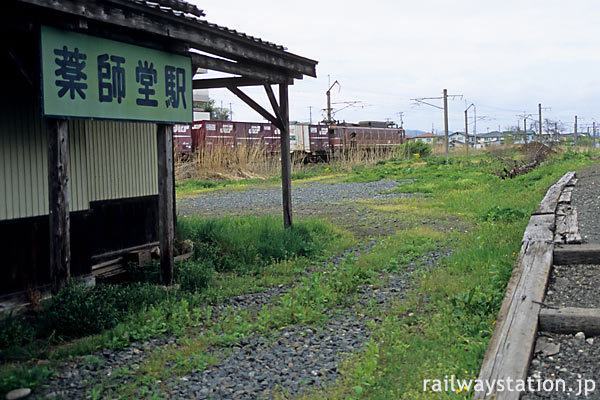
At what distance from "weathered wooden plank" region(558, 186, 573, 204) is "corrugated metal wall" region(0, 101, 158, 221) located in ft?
21.0

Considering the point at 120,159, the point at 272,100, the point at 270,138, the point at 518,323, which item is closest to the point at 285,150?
the point at 272,100

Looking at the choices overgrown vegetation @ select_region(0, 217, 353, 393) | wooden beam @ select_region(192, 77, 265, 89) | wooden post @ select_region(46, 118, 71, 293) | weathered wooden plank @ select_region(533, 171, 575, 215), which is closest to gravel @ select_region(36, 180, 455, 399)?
overgrown vegetation @ select_region(0, 217, 353, 393)

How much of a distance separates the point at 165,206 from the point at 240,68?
2389 mm

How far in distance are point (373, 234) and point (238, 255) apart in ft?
9.33

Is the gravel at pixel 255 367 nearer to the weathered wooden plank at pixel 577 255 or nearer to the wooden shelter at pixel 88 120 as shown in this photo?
the wooden shelter at pixel 88 120

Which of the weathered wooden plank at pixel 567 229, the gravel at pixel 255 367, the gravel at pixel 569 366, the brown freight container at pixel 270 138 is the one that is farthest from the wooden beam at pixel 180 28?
the brown freight container at pixel 270 138

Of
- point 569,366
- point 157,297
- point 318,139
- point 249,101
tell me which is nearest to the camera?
point 569,366

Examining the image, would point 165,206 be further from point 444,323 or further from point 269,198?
point 269,198

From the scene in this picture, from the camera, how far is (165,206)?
20.1ft

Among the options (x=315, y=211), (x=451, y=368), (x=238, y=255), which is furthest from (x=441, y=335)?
(x=315, y=211)

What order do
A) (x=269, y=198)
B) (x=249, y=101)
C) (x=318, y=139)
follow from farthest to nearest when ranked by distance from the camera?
1. (x=318, y=139)
2. (x=269, y=198)
3. (x=249, y=101)

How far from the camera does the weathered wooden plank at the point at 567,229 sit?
5723 mm

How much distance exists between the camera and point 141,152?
23.6ft

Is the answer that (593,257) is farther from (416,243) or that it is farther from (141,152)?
(141,152)
